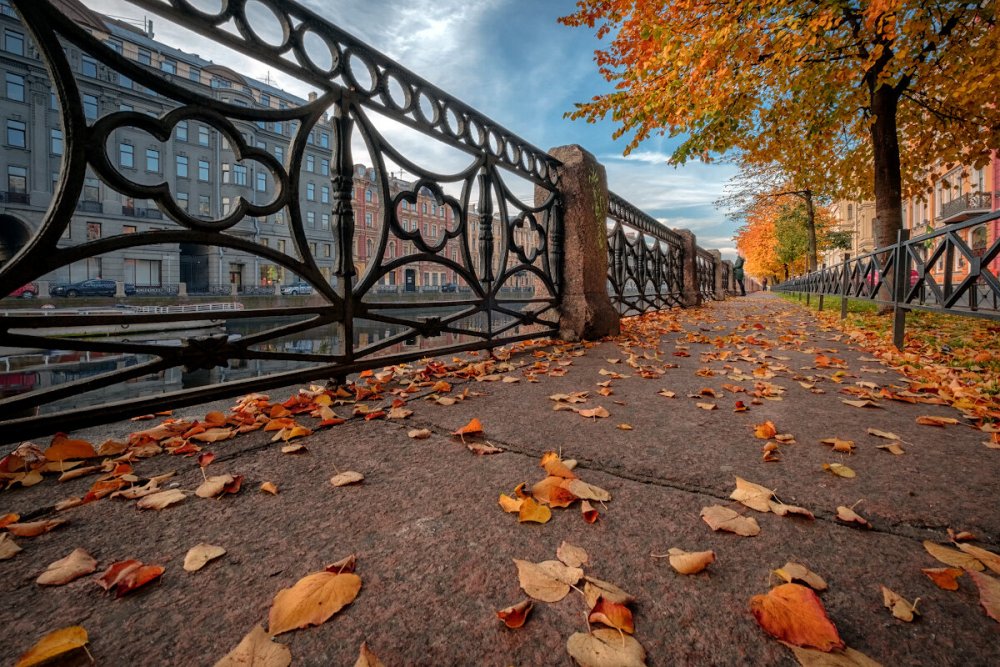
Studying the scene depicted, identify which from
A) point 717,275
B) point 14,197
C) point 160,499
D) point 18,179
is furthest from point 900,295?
point 18,179

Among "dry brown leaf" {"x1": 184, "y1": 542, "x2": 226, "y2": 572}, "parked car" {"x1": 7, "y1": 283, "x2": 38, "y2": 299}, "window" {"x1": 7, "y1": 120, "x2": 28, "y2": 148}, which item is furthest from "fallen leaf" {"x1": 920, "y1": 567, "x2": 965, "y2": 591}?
"window" {"x1": 7, "y1": 120, "x2": 28, "y2": 148}

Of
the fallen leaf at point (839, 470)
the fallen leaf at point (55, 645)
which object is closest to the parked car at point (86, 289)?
the fallen leaf at point (55, 645)

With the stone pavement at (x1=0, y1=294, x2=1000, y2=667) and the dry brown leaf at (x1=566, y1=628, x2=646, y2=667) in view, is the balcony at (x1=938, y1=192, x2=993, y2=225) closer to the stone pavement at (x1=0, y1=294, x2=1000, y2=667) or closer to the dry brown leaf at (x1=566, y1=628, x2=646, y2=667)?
the stone pavement at (x1=0, y1=294, x2=1000, y2=667)

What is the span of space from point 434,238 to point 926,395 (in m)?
53.9

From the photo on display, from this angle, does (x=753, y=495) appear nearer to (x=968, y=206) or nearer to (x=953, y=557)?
(x=953, y=557)

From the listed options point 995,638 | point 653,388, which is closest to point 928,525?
point 995,638

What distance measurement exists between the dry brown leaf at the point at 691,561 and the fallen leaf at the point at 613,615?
0.19 meters

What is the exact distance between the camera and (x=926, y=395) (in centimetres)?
230

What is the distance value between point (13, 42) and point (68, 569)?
3613 centimetres

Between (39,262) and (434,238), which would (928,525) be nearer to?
(39,262)

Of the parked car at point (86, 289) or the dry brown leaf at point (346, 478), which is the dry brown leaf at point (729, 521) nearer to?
the dry brown leaf at point (346, 478)

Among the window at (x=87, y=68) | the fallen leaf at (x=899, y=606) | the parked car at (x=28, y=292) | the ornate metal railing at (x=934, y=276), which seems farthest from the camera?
the window at (x=87, y=68)

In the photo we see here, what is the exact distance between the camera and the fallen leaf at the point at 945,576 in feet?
2.82

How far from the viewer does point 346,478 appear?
1.35m
